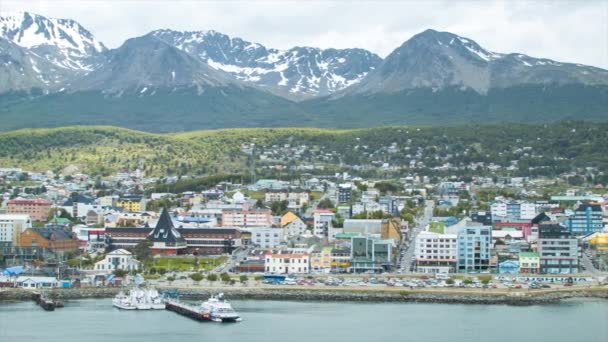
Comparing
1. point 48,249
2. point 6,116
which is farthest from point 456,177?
point 6,116

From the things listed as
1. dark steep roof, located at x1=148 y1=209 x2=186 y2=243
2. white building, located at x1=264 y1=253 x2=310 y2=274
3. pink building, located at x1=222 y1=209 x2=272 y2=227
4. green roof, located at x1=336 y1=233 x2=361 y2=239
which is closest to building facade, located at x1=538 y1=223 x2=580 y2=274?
green roof, located at x1=336 y1=233 x2=361 y2=239

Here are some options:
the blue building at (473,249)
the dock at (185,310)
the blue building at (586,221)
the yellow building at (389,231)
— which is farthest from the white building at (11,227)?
the blue building at (586,221)

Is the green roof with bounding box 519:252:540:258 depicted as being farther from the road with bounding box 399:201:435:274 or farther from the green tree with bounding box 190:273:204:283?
the green tree with bounding box 190:273:204:283

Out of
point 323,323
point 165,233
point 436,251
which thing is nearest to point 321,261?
point 436,251

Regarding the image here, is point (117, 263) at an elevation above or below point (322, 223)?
below

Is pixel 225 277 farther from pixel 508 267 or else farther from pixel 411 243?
pixel 411 243

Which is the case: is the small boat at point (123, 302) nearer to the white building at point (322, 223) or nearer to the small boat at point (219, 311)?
the small boat at point (219, 311)
